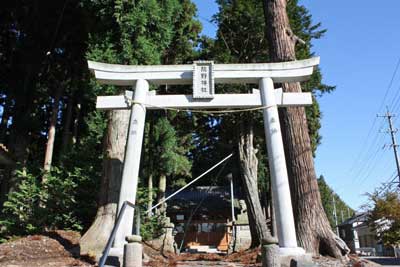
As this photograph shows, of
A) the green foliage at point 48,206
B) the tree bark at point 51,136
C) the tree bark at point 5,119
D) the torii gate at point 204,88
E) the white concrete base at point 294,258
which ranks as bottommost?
the white concrete base at point 294,258

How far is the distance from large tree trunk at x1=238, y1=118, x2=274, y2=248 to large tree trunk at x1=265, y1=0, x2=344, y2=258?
4972 millimetres

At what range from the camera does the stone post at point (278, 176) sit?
469cm

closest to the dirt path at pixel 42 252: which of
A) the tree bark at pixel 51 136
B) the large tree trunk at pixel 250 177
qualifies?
the tree bark at pixel 51 136

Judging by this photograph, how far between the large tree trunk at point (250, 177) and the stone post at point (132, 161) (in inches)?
247

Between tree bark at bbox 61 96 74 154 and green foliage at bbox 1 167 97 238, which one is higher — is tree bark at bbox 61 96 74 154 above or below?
above

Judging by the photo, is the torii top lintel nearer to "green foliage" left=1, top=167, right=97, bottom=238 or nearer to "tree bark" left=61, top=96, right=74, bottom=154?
"green foliage" left=1, top=167, right=97, bottom=238

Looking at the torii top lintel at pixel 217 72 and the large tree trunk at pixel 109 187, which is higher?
the torii top lintel at pixel 217 72

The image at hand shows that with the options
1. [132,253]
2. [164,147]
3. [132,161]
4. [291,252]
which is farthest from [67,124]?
[291,252]

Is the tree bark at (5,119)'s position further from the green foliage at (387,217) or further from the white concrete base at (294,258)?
the green foliage at (387,217)

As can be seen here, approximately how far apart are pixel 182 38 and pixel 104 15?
560cm

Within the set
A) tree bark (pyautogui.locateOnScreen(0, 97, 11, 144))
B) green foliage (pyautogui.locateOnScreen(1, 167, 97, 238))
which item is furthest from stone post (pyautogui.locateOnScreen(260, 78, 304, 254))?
tree bark (pyautogui.locateOnScreen(0, 97, 11, 144))

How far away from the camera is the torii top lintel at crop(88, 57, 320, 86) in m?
5.57

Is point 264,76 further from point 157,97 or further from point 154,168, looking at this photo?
point 154,168

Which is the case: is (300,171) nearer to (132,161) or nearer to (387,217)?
(132,161)
